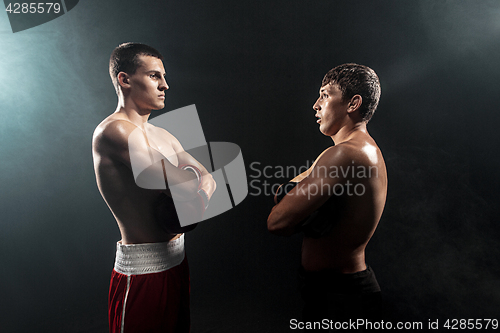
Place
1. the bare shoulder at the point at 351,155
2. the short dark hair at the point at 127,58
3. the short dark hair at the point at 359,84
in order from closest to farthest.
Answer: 1. the bare shoulder at the point at 351,155
2. the short dark hair at the point at 359,84
3. the short dark hair at the point at 127,58

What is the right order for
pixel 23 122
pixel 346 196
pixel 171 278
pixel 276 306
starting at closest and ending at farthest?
pixel 346 196 < pixel 171 278 < pixel 23 122 < pixel 276 306

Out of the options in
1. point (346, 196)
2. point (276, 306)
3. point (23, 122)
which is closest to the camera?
point (346, 196)

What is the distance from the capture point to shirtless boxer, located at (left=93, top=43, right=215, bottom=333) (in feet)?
5.11

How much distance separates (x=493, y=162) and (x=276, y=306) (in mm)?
2312

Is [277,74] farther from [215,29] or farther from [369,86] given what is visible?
[369,86]

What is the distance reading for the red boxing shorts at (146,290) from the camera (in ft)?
5.11

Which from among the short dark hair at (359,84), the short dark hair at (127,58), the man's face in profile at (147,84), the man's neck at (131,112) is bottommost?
the short dark hair at (359,84)

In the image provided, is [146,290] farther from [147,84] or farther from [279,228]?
[147,84]

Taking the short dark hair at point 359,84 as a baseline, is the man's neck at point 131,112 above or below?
above

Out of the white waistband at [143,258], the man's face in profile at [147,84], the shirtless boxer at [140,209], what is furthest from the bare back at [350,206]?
the man's face in profile at [147,84]

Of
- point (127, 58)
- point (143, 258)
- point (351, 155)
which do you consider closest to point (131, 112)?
point (127, 58)

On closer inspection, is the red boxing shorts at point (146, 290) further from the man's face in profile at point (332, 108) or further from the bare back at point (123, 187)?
the man's face in profile at point (332, 108)

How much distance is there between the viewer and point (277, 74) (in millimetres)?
2746

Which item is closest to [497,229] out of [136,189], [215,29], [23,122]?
[136,189]
